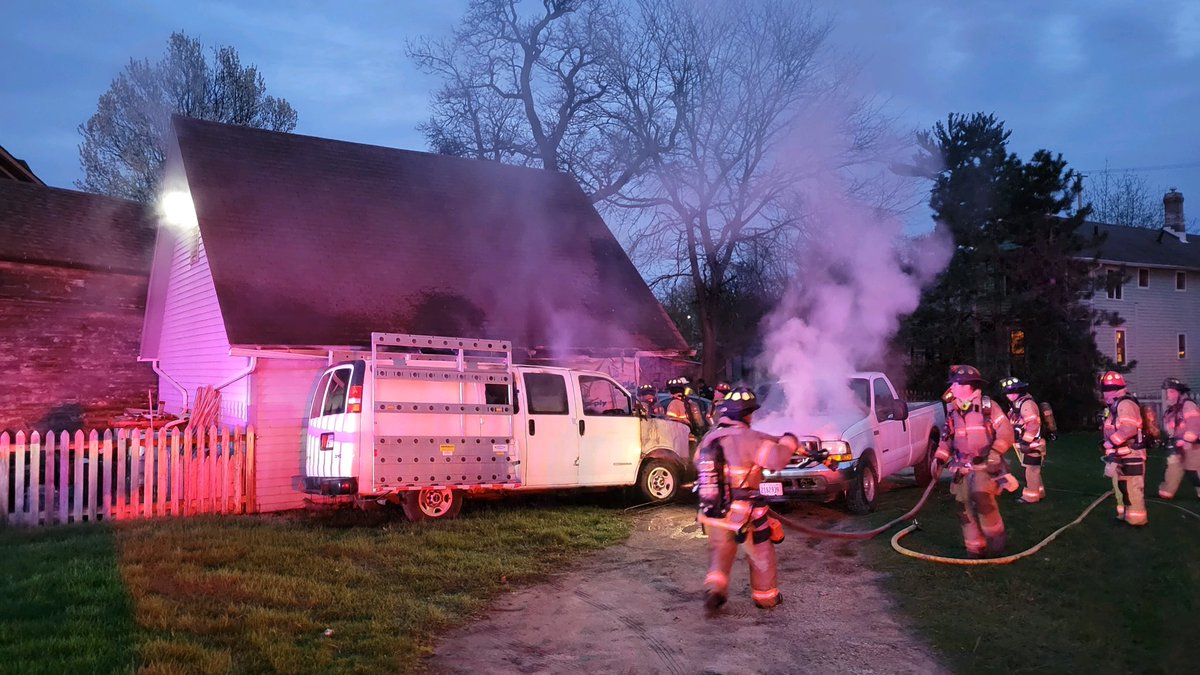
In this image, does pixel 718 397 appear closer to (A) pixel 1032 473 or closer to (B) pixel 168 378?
(A) pixel 1032 473

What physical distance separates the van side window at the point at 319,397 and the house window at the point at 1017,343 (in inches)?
804

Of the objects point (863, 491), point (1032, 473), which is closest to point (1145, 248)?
point (1032, 473)

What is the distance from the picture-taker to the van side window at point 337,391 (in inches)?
388

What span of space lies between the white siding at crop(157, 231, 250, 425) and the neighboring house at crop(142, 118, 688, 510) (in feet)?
0.14

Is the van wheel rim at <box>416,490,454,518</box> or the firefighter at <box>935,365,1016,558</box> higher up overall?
the firefighter at <box>935,365,1016,558</box>

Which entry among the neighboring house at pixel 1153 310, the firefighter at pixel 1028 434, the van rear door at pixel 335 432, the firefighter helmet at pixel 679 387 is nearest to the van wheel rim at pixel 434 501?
the van rear door at pixel 335 432

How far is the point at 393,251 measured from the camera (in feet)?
49.9

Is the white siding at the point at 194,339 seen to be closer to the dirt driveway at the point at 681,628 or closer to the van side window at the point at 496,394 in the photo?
the van side window at the point at 496,394

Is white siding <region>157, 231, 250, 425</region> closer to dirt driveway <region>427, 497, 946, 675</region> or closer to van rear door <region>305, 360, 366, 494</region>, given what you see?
van rear door <region>305, 360, 366, 494</region>

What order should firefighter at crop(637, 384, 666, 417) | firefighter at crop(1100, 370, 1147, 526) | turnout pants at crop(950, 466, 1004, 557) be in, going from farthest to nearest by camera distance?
firefighter at crop(637, 384, 666, 417), firefighter at crop(1100, 370, 1147, 526), turnout pants at crop(950, 466, 1004, 557)

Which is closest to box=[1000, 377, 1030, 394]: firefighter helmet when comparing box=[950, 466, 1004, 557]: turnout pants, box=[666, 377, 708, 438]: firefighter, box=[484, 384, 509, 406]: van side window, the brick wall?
box=[950, 466, 1004, 557]: turnout pants

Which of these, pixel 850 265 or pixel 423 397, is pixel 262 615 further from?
pixel 850 265

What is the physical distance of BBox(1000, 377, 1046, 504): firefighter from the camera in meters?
10.5

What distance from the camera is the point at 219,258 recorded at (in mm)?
13000
